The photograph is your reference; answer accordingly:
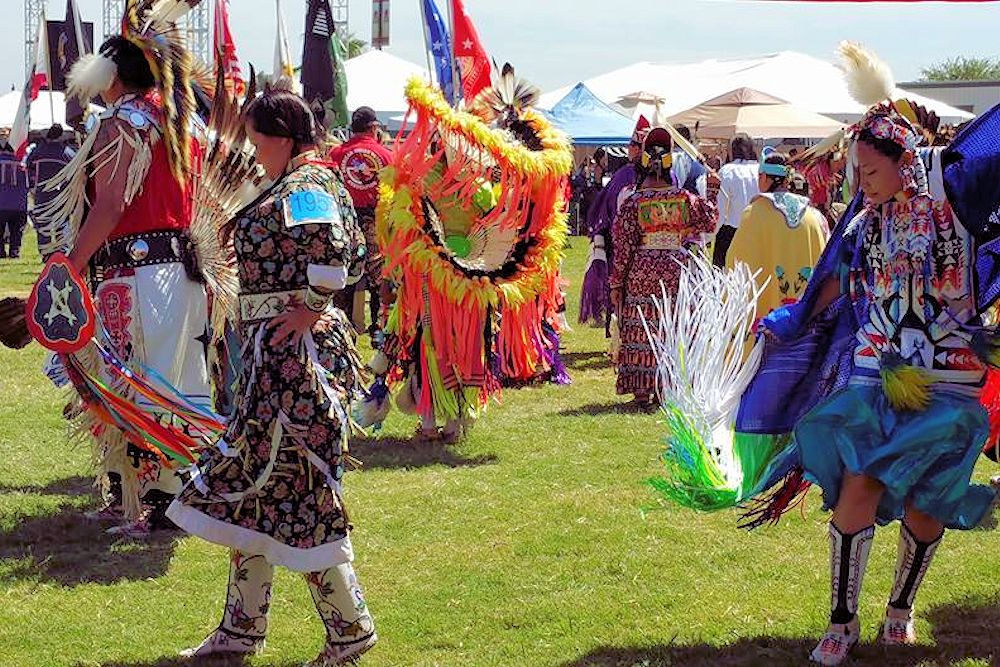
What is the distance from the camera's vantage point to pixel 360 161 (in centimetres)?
934

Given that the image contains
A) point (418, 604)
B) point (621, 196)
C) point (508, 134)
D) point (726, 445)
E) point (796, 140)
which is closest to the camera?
point (726, 445)

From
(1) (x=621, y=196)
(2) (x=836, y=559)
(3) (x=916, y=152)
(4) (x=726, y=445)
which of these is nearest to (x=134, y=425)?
(4) (x=726, y=445)

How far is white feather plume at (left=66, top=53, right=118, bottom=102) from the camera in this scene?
16.0 feet

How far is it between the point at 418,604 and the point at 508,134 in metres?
3.04

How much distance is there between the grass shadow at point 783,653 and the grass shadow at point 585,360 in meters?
5.95

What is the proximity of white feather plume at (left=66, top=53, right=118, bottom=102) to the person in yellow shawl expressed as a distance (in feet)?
10.5

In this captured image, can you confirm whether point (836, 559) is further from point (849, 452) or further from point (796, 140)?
point (796, 140)

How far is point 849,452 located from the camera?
3.71 m

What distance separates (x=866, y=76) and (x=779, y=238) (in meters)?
2.85

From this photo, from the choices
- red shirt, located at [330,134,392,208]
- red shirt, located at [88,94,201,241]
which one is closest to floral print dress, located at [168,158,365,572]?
red shirt, located at [88,94,201,241]

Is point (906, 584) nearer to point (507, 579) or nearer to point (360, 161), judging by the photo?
point (507, 579)

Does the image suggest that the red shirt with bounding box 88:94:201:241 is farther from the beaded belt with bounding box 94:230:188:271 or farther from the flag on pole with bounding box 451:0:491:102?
the flag on pole with bounding box 451:0:491:102

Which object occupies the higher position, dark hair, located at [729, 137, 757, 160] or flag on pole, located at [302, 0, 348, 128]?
flag on pole, located at [302, 0, 348, 128]

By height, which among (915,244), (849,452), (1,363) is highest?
(915,244)
